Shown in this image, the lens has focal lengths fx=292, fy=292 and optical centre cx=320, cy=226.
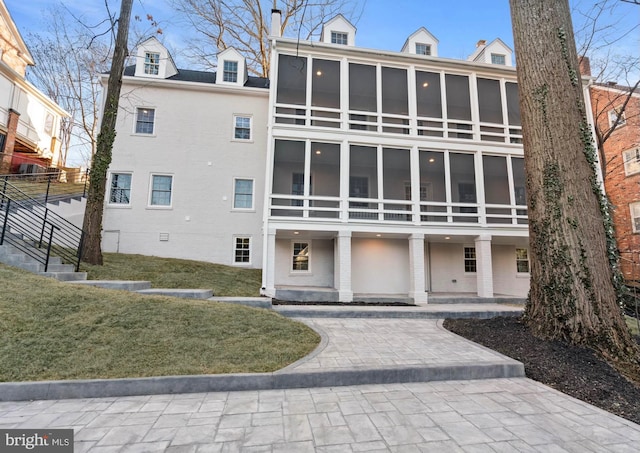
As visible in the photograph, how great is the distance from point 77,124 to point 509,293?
2715 centimetres

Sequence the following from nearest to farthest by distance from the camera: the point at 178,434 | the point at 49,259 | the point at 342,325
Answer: the point at 178,434
the point at 342,325
the point at 49,259

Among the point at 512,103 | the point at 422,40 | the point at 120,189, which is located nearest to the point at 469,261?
the point at 512,103

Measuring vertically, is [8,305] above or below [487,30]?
below

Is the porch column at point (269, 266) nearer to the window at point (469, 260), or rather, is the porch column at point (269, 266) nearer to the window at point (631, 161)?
the window at point (469, 260)

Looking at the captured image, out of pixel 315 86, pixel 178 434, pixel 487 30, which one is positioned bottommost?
pixel 178 434

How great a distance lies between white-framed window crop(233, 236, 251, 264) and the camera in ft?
39.9

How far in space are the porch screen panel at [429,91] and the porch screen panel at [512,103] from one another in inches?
A: 116

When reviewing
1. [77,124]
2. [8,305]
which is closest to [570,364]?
[8,305]

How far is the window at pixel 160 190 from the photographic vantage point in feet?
39.1

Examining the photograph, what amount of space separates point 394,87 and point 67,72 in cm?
2023

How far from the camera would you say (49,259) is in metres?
7.25

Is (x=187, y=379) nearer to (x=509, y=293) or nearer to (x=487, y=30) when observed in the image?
(x=509, y=293)

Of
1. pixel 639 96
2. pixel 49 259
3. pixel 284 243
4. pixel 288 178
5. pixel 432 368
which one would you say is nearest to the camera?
pixel 432 368

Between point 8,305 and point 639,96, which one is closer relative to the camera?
point 8,305
